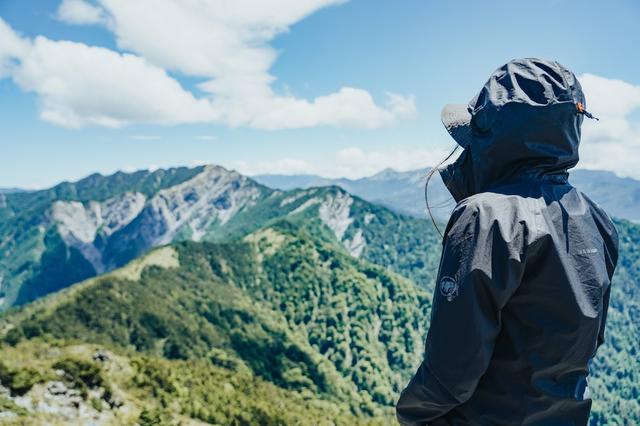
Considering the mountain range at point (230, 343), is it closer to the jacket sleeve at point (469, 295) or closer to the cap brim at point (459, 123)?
the jacket sleeve at point (469, 295)

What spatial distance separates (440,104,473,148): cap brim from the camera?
9.00 ft

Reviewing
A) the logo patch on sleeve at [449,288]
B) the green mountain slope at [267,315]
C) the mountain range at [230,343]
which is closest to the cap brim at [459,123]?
the logo patch on sleeve at [449,288]

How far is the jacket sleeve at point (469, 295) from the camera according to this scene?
2174 millimetres

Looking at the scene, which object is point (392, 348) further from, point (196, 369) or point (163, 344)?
point (196, 369)

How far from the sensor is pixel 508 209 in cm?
224

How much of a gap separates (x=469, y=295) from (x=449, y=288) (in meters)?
0.10

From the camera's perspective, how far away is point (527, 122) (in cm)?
241

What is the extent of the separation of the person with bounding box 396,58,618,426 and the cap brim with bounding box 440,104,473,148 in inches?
5.0

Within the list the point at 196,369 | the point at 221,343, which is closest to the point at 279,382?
the point at 221,343

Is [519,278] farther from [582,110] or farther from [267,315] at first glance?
[267,315]

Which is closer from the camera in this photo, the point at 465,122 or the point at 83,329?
the point at 465,122

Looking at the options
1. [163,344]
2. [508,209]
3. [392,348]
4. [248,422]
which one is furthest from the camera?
[392,348]

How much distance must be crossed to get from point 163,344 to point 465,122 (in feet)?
358

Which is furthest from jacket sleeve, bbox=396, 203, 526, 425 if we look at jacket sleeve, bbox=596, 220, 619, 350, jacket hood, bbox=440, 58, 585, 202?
jacket sleeve, bbox=596, 220, 619, 350
